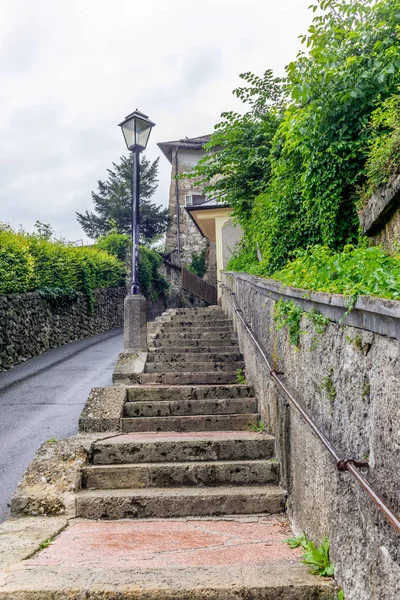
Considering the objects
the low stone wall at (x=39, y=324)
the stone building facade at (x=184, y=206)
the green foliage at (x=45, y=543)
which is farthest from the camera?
the stone building facade at (x=184, y=206)

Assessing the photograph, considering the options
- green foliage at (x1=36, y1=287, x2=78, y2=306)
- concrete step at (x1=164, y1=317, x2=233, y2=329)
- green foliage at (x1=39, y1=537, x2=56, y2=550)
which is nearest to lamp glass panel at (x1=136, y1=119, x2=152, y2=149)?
concrete step at (x1=164, y1=317, x2=233, y2=329)

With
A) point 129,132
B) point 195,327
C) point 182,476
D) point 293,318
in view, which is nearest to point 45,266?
point 195,327

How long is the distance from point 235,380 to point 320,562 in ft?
11.1

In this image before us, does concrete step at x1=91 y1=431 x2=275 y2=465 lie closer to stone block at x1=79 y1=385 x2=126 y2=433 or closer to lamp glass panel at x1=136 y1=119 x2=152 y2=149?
stone block at x1=79 y1=385 x2=126 y2=433

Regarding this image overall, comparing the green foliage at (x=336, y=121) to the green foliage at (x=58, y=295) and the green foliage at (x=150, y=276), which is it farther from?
the green foliage at (x=150, y=276)

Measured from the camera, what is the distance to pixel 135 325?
6.71m

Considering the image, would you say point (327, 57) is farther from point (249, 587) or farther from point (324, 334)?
point (249, 587)

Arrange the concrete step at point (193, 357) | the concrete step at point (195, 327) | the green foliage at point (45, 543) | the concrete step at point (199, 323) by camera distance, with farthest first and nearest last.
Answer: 1. the concrete step at point (199, 323)
2. the concrete step at point (195, 327)
3. the concrete step at point (193, 357)
4. the green foliage at point (45, 543)

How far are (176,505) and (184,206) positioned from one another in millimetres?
26031

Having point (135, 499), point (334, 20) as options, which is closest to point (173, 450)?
point (135, 499)

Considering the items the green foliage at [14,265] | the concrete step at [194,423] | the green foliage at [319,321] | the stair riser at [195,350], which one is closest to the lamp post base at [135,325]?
the stair riser at [195,350]

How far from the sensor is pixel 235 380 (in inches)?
225

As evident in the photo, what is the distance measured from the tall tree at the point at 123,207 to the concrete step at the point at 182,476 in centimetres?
2831

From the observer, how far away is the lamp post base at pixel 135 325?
262 inches
